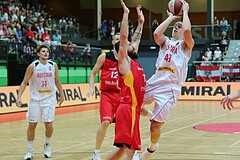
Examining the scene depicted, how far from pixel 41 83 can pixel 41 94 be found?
210 millimetres

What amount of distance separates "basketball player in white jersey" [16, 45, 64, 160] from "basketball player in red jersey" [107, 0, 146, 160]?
295 centimetres

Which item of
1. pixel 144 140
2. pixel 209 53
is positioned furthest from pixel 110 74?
pixel 209 53

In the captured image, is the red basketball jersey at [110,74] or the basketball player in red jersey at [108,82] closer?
the basketball player in red jersey at [108,82]

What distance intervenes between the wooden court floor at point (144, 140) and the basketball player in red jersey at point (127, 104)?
8.74ft

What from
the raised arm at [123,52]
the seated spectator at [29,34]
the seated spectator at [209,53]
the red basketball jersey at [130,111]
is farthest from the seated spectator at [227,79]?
the raised arm at [123,52]

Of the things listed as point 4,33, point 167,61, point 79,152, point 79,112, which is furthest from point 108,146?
point 4,33

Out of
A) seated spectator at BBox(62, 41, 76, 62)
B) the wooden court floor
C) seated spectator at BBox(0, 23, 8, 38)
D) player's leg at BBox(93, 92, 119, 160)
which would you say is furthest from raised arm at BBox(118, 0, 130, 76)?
seated spectator at BBox(0, 23, 8, 38)

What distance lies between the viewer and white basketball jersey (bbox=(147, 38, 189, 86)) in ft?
25.6

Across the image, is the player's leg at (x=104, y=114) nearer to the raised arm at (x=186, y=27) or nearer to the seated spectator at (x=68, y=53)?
the raised arm at (x=186, y=27)

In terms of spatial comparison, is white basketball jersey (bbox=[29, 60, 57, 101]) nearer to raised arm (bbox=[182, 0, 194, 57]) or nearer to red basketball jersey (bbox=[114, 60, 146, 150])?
raised arm (bbox=[182, 0, 194, 57])

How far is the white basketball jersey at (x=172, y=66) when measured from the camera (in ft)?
25.6

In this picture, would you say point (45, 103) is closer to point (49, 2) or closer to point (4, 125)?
point (4, 125)

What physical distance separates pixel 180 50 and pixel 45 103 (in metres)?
2.90

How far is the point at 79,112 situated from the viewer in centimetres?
1934
